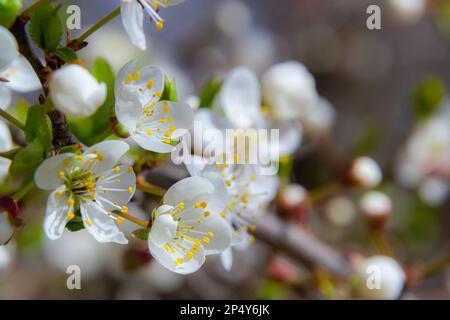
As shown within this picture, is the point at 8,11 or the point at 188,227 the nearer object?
the point at 8,11

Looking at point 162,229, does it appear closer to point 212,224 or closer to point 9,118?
point 212,224

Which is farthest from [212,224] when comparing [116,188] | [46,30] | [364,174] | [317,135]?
[317,135]

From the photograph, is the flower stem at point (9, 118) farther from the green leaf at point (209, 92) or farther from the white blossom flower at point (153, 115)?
the green leaf at point (209, 92)

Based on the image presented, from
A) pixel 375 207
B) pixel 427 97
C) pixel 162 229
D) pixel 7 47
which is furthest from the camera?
pixel 427 97

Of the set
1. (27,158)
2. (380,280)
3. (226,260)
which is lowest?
(380,280)

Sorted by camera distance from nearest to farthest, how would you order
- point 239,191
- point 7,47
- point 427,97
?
point 7,47 < point 239,191 < point 427,97

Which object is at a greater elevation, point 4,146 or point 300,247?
point 4,146
